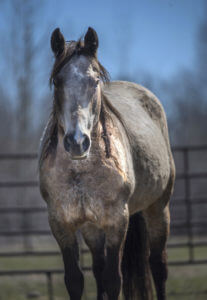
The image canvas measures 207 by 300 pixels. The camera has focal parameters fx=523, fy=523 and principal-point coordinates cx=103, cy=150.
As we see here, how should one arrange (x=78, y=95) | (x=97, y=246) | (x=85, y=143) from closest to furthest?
1. (x=85, y=143)
2. (x=78, y=95)
3. (x=97, y=246)

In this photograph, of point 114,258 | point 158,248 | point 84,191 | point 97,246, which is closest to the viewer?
point 84,191

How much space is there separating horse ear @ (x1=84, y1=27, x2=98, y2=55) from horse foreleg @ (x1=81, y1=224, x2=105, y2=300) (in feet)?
4.04

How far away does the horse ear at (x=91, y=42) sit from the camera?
3.05 m

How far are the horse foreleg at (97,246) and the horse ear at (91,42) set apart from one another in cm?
123

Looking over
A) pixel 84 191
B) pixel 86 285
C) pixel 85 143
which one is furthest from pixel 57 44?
pixel 86 285

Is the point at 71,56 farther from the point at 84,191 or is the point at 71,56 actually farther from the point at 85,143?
the point at 84,191

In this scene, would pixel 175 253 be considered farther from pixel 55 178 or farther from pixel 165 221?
pixel 55 178

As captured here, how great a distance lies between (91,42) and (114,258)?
4.23 feet

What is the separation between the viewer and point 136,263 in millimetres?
4062

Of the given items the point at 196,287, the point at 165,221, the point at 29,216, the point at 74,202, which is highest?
the point at 74,202

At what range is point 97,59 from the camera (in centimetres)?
309

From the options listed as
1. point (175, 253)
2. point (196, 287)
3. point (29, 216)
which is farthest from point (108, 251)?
point (29, 216)

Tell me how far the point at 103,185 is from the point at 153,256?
4.57ft

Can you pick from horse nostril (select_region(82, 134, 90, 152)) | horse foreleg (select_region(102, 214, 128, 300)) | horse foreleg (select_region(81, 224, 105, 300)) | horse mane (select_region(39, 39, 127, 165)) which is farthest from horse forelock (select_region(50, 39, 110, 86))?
horse foreleg (select_region(81, 224, 105, 300))
